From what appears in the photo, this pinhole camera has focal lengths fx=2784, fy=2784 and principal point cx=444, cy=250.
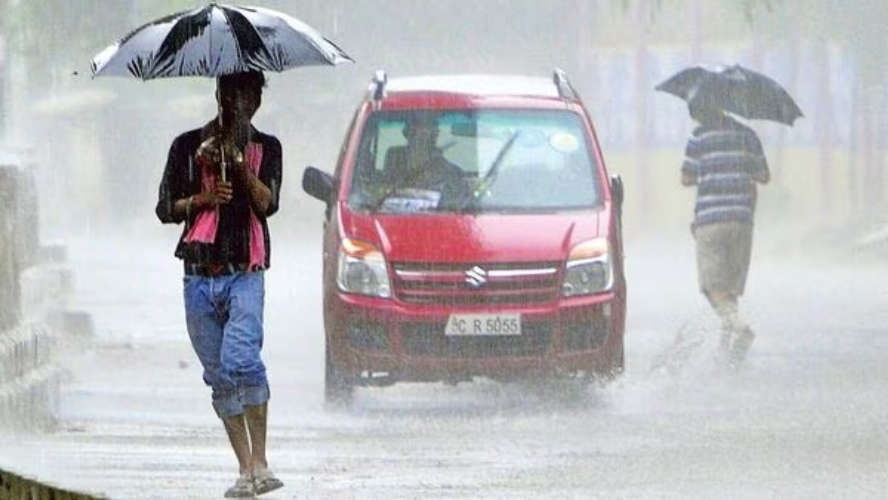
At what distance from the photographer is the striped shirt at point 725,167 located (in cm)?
1373

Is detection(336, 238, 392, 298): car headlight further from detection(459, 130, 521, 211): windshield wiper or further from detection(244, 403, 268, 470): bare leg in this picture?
detection(244, 403, 268, 470): bare leg

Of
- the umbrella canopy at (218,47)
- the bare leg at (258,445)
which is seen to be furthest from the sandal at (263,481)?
the umbrella canopy at (218,47)

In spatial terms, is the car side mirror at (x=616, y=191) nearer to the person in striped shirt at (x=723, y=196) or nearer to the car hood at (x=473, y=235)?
the car hood at (x=473, y=235)

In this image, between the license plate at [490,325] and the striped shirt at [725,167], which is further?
the striped shirt at [725,167]

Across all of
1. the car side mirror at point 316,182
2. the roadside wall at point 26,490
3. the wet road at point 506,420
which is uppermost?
the car side mirror at point 316,182

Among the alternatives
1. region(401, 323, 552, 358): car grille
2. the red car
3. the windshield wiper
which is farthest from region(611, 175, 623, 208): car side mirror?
region(401, 323, 552, 358): car grille

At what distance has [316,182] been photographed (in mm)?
11719

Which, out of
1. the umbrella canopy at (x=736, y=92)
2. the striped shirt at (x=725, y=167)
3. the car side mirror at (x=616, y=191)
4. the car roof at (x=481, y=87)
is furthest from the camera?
the umbrella canopy at (x=736, y=92)

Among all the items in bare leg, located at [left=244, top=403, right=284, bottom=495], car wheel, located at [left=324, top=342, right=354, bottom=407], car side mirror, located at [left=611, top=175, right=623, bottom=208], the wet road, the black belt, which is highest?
car side mirror, located at [left=611, top=175, right=623, bottom=208]

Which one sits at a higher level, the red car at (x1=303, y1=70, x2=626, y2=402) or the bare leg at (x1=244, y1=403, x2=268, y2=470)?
the red car at (x1=303, y1=70, x2=626, y2=402)

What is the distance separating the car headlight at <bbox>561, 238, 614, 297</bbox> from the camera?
11.7 m

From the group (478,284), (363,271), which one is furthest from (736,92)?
(363,271)

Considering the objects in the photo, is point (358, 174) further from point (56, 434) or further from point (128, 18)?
point (128, 18)

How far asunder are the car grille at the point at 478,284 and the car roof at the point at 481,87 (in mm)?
1293
